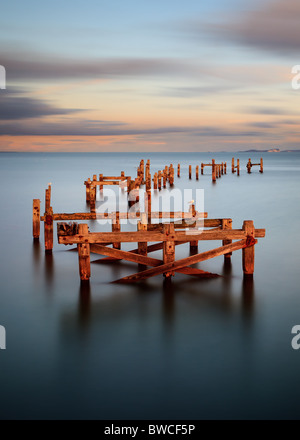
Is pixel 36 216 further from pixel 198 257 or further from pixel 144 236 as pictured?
pixel 198 257

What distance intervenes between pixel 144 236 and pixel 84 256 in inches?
51.8

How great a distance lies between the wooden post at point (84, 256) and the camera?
419 inches

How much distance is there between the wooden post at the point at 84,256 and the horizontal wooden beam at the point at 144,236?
114mm

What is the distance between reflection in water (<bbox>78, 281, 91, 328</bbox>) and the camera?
9.67 metres

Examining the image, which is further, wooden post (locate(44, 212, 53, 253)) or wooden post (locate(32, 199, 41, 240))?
wooden post (locate(32, 199, 41, 240))

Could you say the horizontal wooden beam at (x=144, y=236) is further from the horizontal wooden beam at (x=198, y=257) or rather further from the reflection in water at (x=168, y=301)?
the reflection in water at (x=168, y=301)

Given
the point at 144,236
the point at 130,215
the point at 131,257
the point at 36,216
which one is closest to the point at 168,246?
the point at 144,236

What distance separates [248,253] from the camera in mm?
11578

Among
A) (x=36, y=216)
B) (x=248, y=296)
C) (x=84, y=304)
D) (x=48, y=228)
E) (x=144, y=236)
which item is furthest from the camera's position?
(x=36, y=216)

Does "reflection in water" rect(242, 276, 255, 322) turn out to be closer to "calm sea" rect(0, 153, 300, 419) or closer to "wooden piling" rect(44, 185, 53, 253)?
"calm sea" rect(0, 153, 300, 419)

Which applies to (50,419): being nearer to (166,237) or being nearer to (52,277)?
(166,237)

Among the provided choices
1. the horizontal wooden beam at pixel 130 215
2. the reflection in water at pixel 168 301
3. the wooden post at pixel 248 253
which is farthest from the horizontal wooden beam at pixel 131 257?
the horizontal wooden beam at pixel 130 215

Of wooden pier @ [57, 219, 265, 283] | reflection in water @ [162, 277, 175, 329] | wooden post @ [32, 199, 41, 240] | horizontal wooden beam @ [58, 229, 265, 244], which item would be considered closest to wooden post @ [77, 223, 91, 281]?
wooden pier @ [57, 219, 265, 283]

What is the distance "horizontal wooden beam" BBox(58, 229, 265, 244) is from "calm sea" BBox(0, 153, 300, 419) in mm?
1165
